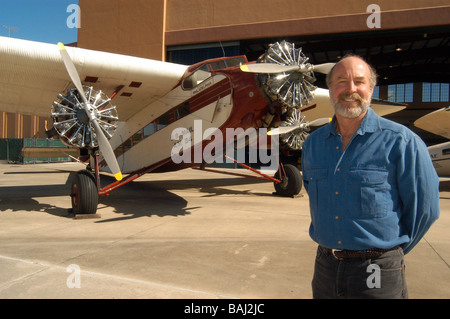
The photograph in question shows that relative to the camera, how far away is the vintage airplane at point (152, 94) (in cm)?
695

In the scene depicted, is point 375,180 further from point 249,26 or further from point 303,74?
point 249,26

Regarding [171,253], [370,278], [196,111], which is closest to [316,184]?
[370,278]

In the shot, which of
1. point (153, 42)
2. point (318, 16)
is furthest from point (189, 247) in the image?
point (153, 42)

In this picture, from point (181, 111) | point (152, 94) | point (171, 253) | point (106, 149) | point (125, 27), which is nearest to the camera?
point (171, 253)

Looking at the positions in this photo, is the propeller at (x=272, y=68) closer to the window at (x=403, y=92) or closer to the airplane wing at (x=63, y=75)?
the airplane wing at (x=63, y=75)

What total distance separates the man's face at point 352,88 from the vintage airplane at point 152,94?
4.74 m

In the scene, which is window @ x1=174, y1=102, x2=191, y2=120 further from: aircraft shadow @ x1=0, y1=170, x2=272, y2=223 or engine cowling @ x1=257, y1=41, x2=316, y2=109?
engine cowling @ x1=257, y1=41, x2=316, y2=109

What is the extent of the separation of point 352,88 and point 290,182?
855 centimetres

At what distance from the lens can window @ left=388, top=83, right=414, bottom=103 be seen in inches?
1399

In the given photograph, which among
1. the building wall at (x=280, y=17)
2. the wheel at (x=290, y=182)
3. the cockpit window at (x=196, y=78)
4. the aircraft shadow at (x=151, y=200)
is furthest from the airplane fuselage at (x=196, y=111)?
the building wall at (x=280, y=17)

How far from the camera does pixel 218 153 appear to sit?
29.8 feet

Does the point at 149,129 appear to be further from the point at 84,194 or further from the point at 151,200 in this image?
the point at 84,194

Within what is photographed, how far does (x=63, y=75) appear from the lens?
305 inches

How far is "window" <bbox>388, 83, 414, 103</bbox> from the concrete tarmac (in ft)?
101
